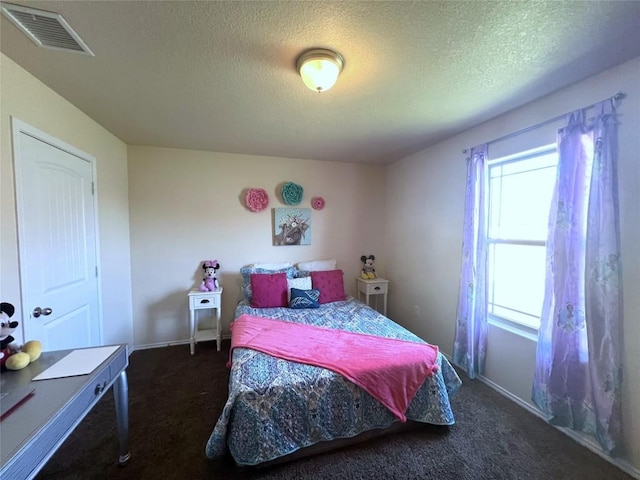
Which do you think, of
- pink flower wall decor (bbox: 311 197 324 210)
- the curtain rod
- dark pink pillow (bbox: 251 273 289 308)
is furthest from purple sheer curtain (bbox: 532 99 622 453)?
pink flower wall decor (bbox: 311 197 324 210)

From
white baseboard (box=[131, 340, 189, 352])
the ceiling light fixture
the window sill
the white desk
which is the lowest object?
white baseboard (box=[131, 340, 189, 352])

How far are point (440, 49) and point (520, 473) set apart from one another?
95.4 inches

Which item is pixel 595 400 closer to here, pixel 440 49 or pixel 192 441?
pixel 440 49

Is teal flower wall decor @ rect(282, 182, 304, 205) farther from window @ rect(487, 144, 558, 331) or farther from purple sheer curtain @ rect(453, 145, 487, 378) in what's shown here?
window @ rect(487, 144, 558, 331)

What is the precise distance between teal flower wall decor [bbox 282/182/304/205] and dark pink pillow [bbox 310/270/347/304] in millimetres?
987

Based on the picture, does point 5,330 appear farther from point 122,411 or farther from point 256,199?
point 256,199

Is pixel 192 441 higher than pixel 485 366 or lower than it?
lower

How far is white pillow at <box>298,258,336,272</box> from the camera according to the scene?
340cm

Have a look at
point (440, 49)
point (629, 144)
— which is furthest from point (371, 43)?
point (629, 144)

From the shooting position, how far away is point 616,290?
1.48 meters

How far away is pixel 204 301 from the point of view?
9.30 feet

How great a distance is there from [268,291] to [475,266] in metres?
2.10

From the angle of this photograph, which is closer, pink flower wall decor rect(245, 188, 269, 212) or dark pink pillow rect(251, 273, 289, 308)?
dark pink pillow rect(251, 273, 289, 308)

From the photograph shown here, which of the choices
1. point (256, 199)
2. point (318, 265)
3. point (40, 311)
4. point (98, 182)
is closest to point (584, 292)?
point (318, 265)
